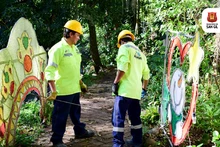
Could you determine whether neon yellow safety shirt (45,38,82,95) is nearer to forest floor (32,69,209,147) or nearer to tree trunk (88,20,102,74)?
forest floor (32,69,209,147)

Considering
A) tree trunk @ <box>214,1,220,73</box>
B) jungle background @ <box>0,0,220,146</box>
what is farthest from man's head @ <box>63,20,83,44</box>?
tree trunk @ <box>214,1,220,73</box>

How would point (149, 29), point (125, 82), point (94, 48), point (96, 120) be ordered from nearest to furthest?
point (125, 82) < point (96, 120) < point (149, 29) < point (94, 48)

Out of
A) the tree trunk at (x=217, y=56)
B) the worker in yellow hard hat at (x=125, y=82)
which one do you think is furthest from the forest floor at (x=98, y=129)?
the tree trunk at (x=217, y=56)

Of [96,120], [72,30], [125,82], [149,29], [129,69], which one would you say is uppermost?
[149,29]

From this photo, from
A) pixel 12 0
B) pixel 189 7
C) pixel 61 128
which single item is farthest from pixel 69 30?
pixel 12 0

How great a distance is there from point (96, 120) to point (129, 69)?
7.61 feet

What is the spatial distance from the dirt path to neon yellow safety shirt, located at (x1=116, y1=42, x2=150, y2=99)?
98cm

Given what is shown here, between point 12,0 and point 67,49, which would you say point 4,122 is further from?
point 12,0

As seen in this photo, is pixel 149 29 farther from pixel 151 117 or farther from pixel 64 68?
pixel 64 68

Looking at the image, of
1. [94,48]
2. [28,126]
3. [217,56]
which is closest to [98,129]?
[28,126]

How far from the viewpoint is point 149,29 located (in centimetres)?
1123

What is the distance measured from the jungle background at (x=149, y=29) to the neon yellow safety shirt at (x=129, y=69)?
89 cm

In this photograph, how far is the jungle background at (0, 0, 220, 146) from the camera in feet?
15.7

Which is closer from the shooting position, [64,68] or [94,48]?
[64,68]
